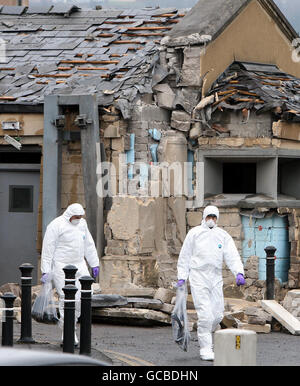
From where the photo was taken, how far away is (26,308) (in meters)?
12.5

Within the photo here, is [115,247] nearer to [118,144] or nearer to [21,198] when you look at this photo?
[118,144]

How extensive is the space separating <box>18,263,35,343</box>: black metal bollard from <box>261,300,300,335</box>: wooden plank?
12.4 feet

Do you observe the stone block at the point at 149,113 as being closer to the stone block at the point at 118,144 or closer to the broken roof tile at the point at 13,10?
the stone block at the point at 118,144

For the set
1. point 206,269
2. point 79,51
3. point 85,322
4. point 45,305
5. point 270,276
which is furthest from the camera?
point 79,51

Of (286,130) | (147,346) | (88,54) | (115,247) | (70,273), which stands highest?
(88,54)

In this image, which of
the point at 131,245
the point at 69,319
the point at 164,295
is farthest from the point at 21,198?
the point at 69,319

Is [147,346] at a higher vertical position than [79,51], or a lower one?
lower

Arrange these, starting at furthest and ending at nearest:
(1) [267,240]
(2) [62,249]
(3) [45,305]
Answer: (1) [267,240]
(3) [45,305]
(2) [62,249]

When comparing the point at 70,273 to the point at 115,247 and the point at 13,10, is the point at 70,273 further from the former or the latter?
the point at 13,10

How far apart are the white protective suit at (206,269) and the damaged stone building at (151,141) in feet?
12.9

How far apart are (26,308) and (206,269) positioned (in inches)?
86.3

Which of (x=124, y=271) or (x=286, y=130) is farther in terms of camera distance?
(x=286, y=130)

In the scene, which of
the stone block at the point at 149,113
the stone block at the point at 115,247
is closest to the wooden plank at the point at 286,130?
the stone block at the point at 149,113
